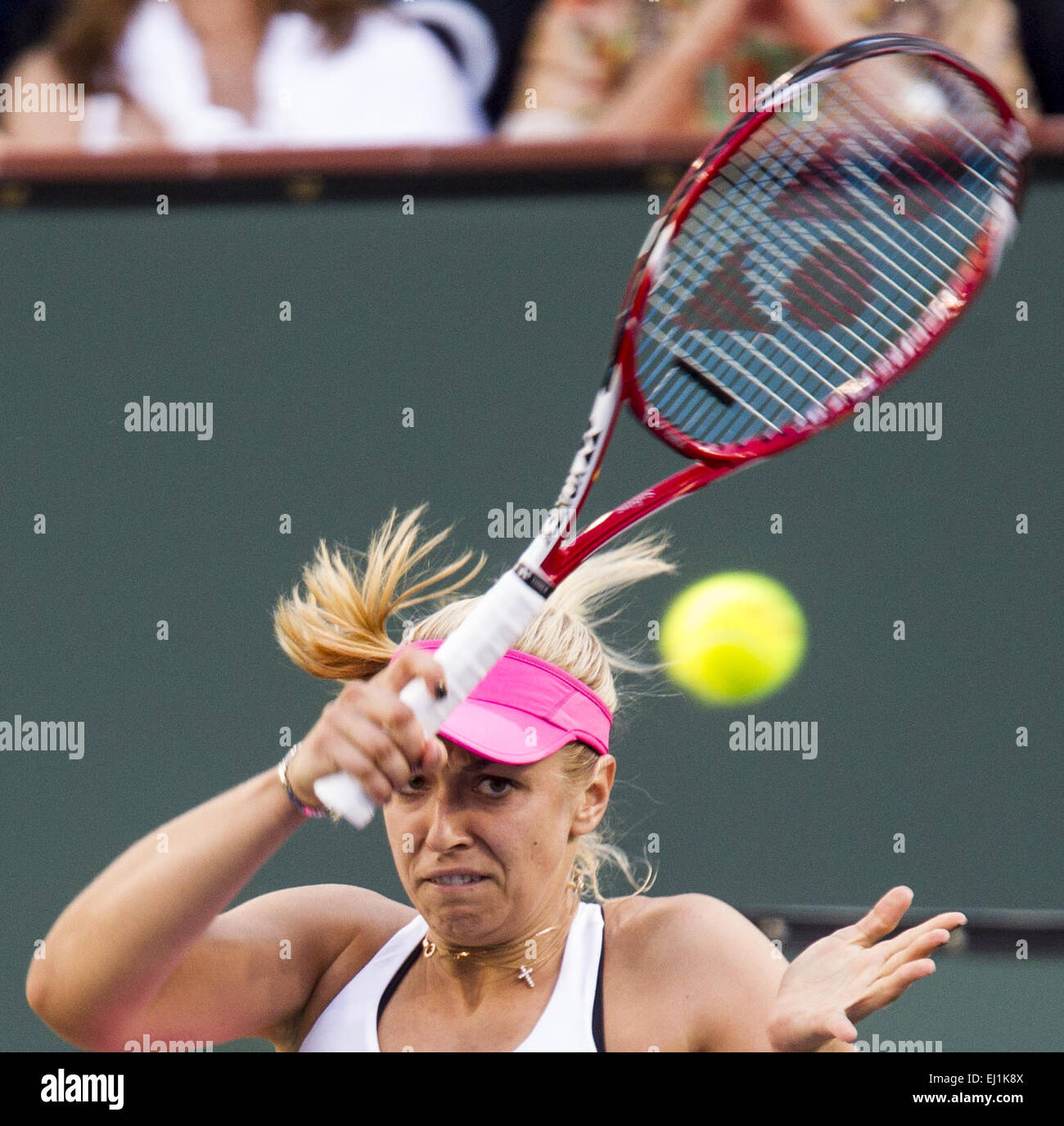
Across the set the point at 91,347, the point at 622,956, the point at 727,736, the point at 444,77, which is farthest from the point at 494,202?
the point at 622,956

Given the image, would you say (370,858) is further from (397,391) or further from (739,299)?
(739,299)

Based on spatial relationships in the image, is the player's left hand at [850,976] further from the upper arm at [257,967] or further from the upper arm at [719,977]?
the upper arm at [257,967]

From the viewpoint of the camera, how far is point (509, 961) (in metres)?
1.73

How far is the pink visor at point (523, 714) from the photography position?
1.63 meters

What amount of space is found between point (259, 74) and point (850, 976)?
195cm

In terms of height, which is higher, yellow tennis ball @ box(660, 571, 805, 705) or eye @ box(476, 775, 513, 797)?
yellow tennis ball @ box(660, 571, 805, 705)

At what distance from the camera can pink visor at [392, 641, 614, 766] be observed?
1626 mm

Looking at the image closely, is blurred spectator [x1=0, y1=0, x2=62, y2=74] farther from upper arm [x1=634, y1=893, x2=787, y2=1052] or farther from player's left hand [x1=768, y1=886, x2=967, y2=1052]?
player's left hand [x1=768, y1=886, x2=967, y2=1052]

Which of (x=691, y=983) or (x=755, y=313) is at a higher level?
(x=755, y=313)

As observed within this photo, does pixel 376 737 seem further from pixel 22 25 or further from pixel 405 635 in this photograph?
pixel 22 25

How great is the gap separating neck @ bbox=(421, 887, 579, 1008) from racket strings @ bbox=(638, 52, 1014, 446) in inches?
23.2

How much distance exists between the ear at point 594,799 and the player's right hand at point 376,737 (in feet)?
1.32

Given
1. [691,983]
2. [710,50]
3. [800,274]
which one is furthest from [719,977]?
[710,50]

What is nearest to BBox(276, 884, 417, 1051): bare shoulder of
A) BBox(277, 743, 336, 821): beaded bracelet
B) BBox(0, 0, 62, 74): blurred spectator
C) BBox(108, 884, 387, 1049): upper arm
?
BBox(108, 884, 387, 1049): upper arm
